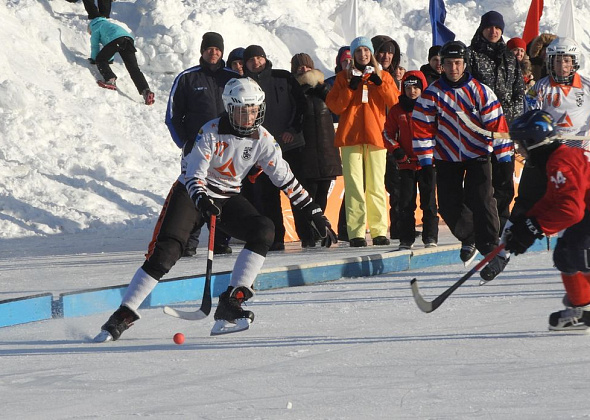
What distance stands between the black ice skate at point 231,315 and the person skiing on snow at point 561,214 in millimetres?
1460

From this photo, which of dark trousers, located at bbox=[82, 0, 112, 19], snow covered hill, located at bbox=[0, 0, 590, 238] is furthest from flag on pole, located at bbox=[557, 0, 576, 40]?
dark trousers, located at bbox=[82, 0, 112, 19]

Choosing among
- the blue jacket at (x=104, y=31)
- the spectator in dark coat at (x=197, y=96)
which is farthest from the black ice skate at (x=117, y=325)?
the blue jacket at (x=104, y=31)

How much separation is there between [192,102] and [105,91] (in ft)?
19.1

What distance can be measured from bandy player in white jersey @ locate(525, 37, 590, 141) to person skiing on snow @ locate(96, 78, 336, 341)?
2189 millimetres

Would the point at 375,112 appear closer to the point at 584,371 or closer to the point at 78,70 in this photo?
the point at 584,371

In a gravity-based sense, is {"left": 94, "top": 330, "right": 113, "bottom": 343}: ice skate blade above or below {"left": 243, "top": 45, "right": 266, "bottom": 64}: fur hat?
below

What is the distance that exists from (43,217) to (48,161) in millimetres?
1301

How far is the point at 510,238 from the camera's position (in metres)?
5.54

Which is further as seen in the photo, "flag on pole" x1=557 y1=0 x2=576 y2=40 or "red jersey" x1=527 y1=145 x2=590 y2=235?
"flag on pole" x1=557 y1=0 x2=576 y2=40

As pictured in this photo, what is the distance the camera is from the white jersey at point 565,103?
7703mm

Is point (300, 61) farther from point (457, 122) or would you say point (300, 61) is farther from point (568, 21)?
point (568, 21)

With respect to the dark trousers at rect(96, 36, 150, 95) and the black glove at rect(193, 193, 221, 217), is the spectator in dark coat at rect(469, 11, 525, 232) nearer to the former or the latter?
the black glove at rect(193, 193, 221, 217)

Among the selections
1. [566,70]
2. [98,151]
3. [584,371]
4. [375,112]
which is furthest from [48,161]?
[584,371]

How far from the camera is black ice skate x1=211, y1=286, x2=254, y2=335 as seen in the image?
5902 millimetres
